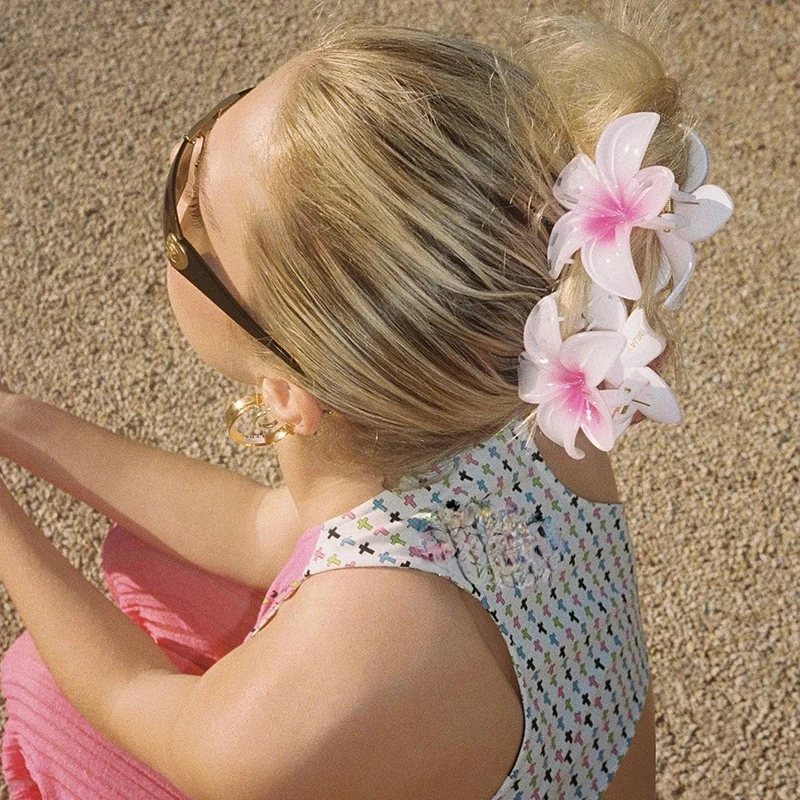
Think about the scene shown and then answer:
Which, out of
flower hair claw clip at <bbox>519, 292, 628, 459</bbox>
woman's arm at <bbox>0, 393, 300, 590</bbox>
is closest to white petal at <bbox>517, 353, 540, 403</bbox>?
flower hair claw clip at <bbox>519, 292, 628, 459</bbox>

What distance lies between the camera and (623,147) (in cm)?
86

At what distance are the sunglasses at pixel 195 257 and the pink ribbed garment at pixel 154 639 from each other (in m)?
0.47

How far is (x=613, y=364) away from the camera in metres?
0.86

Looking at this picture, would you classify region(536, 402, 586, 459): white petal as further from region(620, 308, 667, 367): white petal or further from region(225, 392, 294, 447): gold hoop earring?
region(225, 392, 294, 447): gold hoop earring

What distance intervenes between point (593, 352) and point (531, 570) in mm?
353

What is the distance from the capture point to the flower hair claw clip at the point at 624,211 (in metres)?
0.84

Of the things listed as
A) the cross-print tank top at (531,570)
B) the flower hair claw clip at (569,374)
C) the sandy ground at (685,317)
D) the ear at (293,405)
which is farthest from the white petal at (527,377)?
the sandy ground at (685,317)

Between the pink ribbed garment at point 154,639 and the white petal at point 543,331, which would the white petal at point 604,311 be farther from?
the pink ribbed garment at point 154,639

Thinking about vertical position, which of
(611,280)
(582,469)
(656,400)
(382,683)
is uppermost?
(611,280)

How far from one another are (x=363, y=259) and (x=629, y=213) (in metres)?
0.25

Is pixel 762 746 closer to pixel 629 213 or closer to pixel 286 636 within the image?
pixel 286 636

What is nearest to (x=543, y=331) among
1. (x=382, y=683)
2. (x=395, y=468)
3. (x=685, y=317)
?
(x=395, y=468)

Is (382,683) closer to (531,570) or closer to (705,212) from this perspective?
(531,570)

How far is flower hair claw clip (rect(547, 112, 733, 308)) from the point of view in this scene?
837 mm
